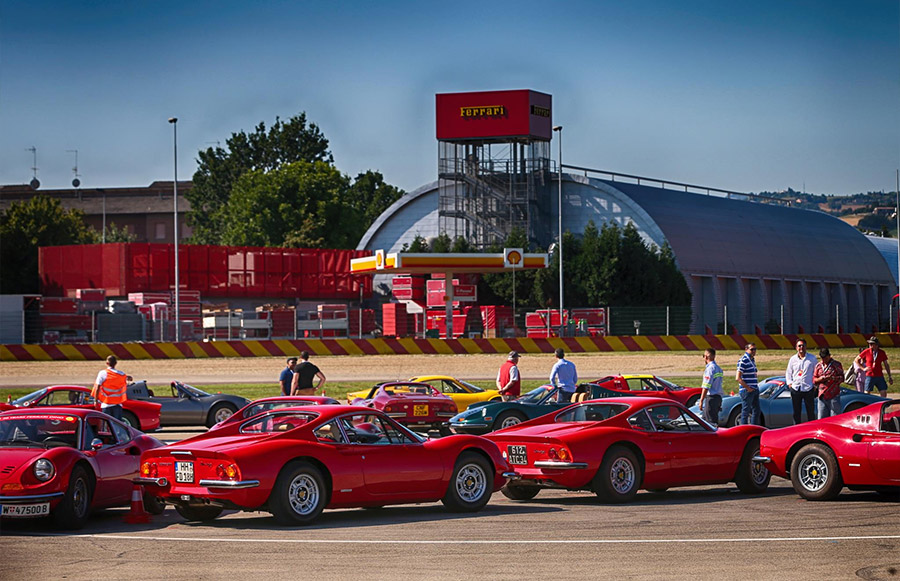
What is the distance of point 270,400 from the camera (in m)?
14.5

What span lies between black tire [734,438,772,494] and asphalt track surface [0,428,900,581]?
0.88 m

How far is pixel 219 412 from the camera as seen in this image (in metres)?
27.3

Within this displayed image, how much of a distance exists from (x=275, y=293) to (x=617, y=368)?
31.6 metres

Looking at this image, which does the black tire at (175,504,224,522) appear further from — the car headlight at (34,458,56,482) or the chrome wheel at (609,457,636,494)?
the chrome wheel at (609,457,636,494)

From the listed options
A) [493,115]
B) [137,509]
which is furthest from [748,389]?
[493,115]

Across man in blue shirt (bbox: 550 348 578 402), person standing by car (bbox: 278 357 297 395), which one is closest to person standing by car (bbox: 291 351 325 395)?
person standing by car (bbox: 278 357 297 395)

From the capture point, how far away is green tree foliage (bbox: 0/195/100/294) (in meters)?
78.4

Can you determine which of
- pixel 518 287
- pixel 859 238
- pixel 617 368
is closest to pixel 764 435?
pixel 617 368

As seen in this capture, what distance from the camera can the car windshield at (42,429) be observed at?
13055 mm

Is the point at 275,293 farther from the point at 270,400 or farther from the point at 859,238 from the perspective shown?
the point at 270,400

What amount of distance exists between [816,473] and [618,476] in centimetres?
224

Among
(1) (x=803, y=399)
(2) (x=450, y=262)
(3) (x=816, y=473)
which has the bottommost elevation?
(3) (x=816, y=473)

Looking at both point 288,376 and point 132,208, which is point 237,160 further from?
point 288,376

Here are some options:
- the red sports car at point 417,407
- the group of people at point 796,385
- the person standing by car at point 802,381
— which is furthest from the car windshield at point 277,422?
the red sports car at point 417,407
